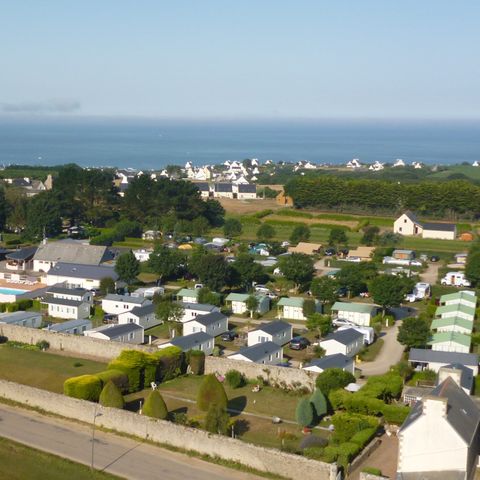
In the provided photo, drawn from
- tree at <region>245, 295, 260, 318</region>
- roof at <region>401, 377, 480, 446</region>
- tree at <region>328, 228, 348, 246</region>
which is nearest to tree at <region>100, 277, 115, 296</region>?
tree at <region>245, 295, 260, 318</region>

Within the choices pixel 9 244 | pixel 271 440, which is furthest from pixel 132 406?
pixel 9 244

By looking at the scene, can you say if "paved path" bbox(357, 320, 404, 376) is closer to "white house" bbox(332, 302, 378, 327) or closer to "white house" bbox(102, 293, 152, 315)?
"white house" bbox(332, 302, 378, 327)

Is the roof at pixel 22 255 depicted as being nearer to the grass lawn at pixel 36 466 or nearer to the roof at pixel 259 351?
the roof at pixel 259 351

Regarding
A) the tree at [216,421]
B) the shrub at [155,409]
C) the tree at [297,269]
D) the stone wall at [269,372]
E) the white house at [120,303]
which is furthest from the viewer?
the tree at [297,269]

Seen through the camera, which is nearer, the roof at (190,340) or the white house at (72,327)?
the roof at (190,340)

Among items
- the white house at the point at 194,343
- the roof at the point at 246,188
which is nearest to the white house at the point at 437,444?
the white house at the point at 194,343

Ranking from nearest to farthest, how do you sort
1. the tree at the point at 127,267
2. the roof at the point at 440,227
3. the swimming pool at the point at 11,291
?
the swimming pool at the point at 11,291, the tree at the point at 127,267, the roof at the point at 440,227

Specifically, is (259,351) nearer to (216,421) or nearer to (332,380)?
(332,380)

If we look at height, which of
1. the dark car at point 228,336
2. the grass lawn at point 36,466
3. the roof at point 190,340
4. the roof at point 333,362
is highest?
the roof at point 333,362
